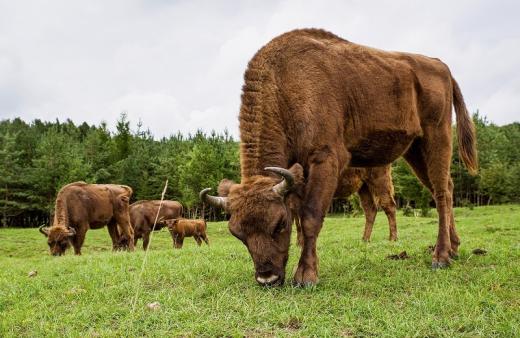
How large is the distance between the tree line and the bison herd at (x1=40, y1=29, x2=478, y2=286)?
3178cm

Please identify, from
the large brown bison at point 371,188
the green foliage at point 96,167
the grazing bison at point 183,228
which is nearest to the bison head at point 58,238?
the grazing bison at point 183,228

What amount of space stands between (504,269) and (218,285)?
4027 mm

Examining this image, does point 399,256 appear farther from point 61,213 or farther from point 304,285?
point 61,213

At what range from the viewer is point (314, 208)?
19.8 feet

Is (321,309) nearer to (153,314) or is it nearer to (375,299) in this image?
(375,299)

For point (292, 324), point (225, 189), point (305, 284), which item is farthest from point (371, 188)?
point (292, 324)

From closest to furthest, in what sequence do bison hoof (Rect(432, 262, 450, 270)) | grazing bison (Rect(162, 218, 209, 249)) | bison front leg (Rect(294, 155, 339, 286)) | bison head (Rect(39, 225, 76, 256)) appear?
bison front leg (Rect(294, 155, 339, 286)), bison hoof (Rect(432, 262, 450, 270)), bison head (Rect(39, 225, 76, 256)), grazing bison (Rect(162, 218, 209, 249))

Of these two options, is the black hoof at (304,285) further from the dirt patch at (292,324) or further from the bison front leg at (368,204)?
the bison front leg at (368,204)

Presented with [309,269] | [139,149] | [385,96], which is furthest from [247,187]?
[139,149]

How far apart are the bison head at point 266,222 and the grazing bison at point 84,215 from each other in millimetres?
12214

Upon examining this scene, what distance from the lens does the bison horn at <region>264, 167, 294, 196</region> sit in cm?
563

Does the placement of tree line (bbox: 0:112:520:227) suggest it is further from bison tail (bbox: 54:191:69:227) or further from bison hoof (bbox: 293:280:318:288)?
bison hoof (bbox: 293:280:318:288)

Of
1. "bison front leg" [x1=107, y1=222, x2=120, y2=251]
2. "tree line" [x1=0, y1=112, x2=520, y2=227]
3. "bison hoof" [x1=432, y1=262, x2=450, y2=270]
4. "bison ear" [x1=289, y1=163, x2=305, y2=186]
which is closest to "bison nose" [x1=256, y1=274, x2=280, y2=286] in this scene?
"bison ear" [x1=289, y1=163, x2=305, y2=186]

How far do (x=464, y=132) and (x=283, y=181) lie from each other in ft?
16.8
